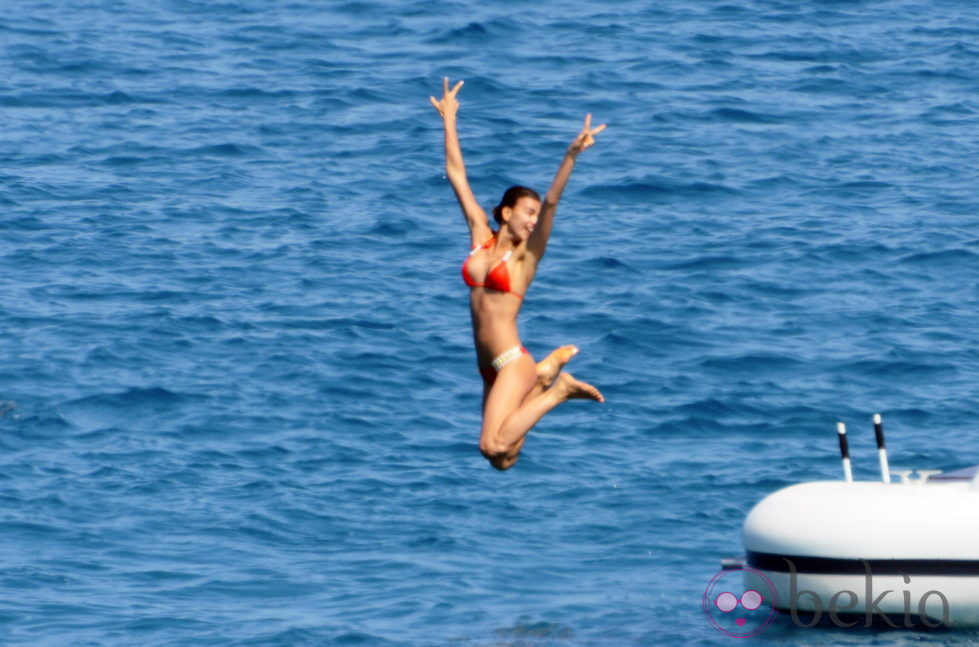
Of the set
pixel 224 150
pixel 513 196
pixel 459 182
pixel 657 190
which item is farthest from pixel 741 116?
pixel 513 196

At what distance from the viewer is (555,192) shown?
32.9ft

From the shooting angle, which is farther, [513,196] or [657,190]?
[657,190]

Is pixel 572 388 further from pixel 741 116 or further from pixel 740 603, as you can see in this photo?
pixel 741 116

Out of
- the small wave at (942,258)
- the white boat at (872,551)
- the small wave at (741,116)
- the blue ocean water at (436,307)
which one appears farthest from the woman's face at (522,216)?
the small wave at (741,116)

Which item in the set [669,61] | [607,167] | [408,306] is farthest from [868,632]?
[669,61]

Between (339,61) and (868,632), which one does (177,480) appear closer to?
(868,632)

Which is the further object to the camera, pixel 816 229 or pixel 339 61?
pixel 339 61

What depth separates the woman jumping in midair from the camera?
35.2 ft

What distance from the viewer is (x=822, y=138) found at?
27844 mm

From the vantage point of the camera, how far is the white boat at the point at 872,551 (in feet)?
42.8

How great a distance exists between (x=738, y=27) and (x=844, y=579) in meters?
22.1

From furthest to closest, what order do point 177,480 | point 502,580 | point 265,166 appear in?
point 265,166
point 177,480
point 502,580

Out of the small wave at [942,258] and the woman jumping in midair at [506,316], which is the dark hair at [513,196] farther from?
the small wave at [942,258]

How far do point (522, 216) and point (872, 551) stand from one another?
169 inches
